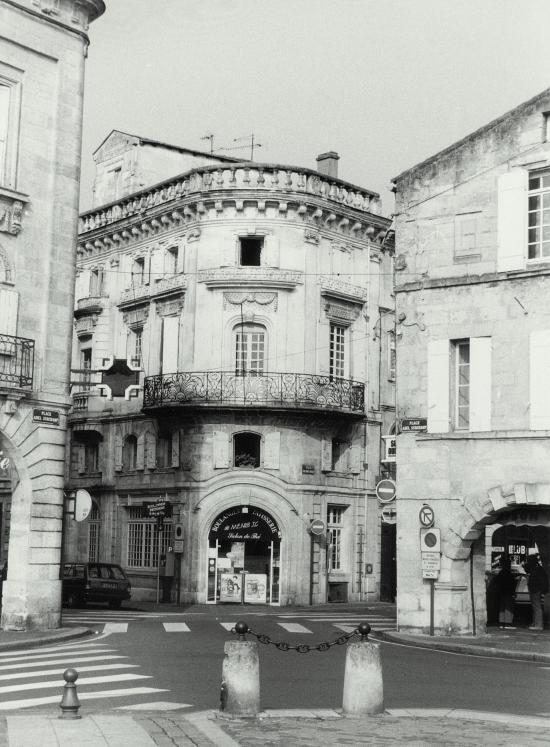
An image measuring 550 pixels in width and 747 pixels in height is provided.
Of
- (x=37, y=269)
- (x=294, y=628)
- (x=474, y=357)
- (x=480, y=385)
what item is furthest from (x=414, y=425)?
(x=37, y=269)

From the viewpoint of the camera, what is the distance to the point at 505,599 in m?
26.9

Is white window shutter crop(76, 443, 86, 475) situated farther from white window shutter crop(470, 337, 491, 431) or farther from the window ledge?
white window shutter crop(470, 337, 491, 431)

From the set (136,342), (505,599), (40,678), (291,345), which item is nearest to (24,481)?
(40,678)

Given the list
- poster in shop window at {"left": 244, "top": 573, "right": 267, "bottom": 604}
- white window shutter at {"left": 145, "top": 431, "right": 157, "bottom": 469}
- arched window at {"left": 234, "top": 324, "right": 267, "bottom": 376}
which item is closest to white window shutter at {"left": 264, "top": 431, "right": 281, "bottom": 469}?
arched window at {"left": 234, "top": 324, "right": 267, "bottom": 376}

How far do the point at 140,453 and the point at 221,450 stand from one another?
4032 mm

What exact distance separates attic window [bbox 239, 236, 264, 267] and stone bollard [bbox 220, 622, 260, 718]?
1134 inches

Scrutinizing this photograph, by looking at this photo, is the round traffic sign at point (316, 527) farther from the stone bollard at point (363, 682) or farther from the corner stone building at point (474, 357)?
the stone bollard at point (363, 682)

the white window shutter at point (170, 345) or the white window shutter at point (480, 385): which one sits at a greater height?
the white window shutter at point (170, 345)

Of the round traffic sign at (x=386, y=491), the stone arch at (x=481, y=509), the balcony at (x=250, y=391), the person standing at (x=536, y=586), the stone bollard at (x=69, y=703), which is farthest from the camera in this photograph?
the balcony at (x=250, y=391)

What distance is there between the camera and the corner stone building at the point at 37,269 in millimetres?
23781

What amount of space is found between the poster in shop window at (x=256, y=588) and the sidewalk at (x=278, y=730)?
25.7 metres

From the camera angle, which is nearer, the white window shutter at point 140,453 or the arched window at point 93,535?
the white window shutter at point 140,453

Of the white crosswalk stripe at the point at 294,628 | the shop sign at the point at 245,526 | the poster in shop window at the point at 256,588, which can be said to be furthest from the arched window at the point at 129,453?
the white crosswalk stripe at the point at 294,628

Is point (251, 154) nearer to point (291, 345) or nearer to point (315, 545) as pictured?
point (291, 345)
